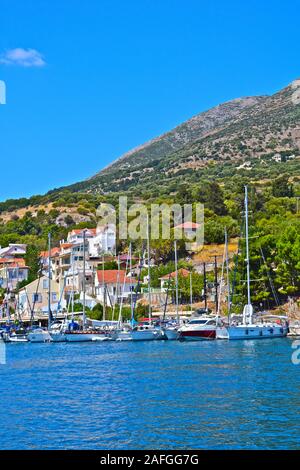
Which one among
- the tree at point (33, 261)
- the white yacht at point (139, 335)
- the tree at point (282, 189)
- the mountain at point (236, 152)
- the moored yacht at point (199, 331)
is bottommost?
the white yacht at point (139, 335)

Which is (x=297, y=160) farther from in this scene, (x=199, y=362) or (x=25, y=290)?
(x=199, y=362)

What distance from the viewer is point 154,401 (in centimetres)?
2695

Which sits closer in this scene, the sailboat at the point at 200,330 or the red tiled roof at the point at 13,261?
the sailboat at the point at 200,330

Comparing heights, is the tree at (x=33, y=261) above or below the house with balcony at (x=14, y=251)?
below

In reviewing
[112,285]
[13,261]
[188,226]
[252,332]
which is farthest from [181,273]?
[13,261]

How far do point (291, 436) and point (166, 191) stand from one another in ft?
343

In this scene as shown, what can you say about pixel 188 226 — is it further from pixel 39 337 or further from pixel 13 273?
pixel 39 337

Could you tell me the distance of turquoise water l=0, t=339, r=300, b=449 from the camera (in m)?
20.9

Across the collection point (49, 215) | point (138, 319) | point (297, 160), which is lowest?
point (138, 319)

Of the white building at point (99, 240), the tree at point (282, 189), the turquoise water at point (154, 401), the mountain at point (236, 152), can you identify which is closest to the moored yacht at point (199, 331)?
the turquoise water at point (154, 401)

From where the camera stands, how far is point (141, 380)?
32.7 m

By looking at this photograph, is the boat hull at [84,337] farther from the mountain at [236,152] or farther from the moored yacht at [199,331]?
the mountain at [236,152]

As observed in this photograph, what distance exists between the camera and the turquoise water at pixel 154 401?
2089 cm
